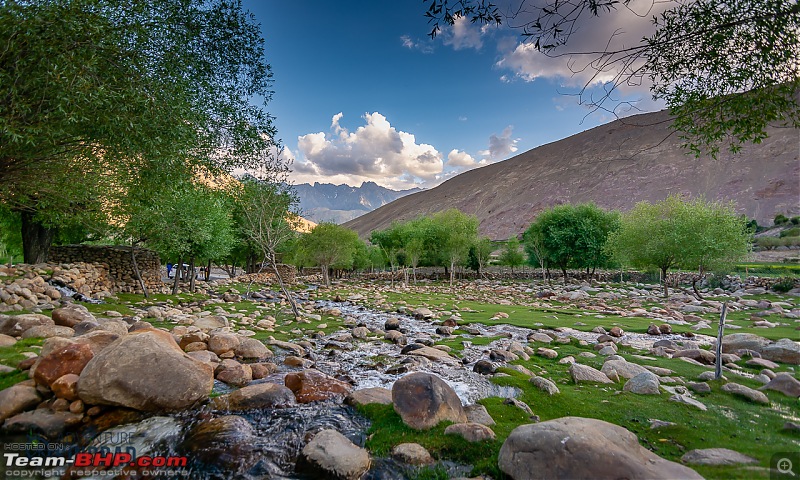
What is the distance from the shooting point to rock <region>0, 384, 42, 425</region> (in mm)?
6109

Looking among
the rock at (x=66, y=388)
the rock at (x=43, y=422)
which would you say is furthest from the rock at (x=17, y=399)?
the rock at (x=66, y=388)

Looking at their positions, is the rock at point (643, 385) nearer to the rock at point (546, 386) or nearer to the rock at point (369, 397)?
the rock at point (546, 386)

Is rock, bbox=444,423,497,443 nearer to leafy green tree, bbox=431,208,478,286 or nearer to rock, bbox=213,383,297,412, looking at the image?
rock, bbox=213,383,297,412

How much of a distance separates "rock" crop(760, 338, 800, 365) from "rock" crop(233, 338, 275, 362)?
51.4ft

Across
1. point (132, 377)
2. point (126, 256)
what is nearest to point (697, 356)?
point (132, 377)

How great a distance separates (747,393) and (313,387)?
9344 mm

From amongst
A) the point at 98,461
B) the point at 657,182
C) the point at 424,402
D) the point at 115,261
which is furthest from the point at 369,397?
the point at 657,182

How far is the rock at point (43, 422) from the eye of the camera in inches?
231

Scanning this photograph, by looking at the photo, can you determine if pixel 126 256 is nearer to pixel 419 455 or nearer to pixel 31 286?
pixel 31 286

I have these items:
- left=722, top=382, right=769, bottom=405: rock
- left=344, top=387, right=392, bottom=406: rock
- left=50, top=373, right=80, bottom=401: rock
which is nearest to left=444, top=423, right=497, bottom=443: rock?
left=344, top=387, right=392, bottom=406: rock

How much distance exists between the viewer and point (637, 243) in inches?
1409

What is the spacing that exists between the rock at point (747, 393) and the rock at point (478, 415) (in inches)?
223

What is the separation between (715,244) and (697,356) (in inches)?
1046

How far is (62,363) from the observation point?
6.95 metres
